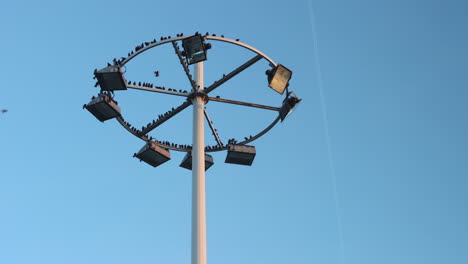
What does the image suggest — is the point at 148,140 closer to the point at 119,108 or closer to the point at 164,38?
the point at 119,108

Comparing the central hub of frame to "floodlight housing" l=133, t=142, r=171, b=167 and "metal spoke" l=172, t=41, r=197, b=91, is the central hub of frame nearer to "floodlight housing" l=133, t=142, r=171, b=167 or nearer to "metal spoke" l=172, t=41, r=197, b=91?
"metal spoke" l=172, t=41, r=197, b=91

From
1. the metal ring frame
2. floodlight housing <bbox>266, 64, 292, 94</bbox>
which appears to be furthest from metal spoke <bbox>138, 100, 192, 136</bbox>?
floodlight housing <bbox>266, 64, 292, 94</bbox>

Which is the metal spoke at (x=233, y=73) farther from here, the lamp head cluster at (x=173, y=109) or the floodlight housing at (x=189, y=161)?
the floodlight housing at (x=189, y=161)

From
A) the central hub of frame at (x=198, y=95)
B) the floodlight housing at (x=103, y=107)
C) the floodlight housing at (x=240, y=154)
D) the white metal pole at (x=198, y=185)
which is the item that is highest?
the central hub of frame at (x=198, y=95)

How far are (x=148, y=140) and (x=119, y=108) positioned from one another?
1620 mm

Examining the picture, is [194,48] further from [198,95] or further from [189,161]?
[189,161]

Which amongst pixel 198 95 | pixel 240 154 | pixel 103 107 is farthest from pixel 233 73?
pixel 103 107

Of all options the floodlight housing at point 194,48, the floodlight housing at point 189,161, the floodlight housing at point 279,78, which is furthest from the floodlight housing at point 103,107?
the floodlight housing at point 279,78

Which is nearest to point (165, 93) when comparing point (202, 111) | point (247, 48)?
point (202, 111)

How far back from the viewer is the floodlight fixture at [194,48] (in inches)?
676

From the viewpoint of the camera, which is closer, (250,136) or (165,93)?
(165,93)

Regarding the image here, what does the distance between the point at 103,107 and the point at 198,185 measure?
335 cm

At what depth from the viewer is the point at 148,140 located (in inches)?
758

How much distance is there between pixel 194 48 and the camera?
1733 cm
